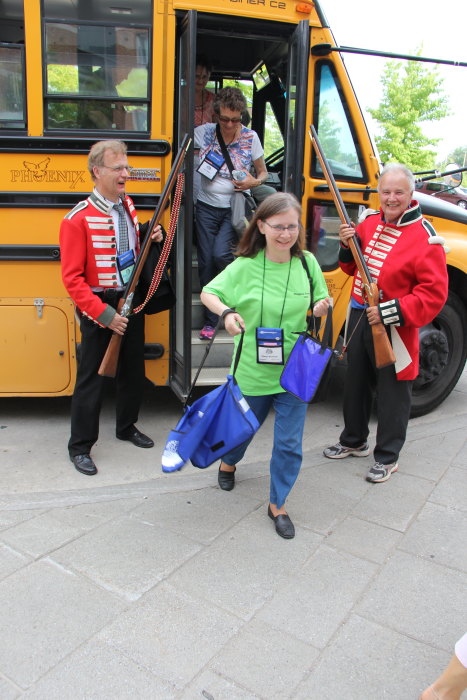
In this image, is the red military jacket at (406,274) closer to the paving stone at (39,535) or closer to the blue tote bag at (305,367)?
the blue tote bag at (305,367)

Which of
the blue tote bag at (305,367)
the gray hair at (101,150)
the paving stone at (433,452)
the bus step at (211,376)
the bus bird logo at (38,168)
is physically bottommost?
the paving stone at (433,452)

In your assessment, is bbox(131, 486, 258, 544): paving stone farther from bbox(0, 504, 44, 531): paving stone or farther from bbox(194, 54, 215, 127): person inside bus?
bbox(194, 54, 215, 127): person inside bus

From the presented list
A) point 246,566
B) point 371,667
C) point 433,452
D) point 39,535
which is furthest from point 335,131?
point 371,667

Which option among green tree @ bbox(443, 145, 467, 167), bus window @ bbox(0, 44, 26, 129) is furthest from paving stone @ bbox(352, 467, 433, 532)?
green tree @ bbox(443, 145, 467, 167)

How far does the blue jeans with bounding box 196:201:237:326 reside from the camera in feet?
13.7

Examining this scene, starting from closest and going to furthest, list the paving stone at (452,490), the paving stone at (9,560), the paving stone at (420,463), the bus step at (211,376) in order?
the paving stone at (9,560)
the paving stone at (452,490)
the paving stone at (420,463)
the bus step at (211,376)

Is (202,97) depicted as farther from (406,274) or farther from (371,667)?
(371,667)

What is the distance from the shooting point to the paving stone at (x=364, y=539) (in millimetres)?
2758

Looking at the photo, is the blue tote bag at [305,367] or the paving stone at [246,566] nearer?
the paving stone at [246,566]

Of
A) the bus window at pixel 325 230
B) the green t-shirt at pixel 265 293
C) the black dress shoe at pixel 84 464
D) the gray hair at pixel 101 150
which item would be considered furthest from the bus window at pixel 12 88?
the black dress shoe at pixel 84 464

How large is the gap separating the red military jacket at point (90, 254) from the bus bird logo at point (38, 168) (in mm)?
518

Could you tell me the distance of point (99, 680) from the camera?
1.97m

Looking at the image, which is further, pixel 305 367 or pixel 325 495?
pixel 325 495

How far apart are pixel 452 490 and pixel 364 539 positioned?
809 mm
